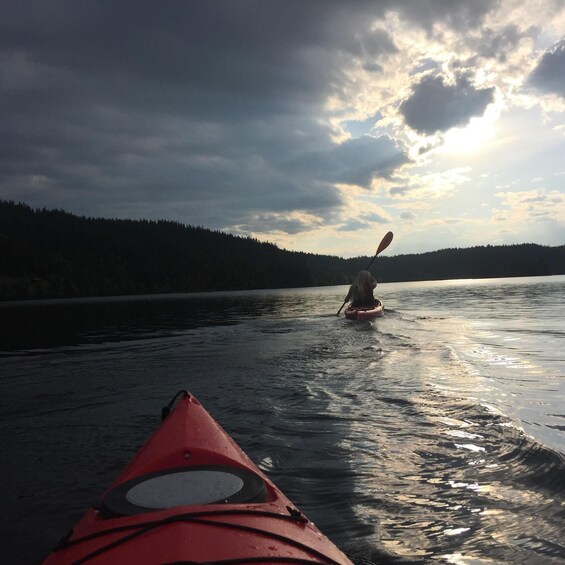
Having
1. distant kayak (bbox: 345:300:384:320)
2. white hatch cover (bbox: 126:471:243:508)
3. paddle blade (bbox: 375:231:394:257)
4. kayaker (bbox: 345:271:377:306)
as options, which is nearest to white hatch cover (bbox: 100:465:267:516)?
white hatch cover (bbox: 126:471:243:508)

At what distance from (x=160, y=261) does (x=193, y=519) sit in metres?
148

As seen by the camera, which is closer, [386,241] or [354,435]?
[354,435]

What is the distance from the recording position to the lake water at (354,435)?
423 cm

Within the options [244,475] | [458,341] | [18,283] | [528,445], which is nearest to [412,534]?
[244,475]

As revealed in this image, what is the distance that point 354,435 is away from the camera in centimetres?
674

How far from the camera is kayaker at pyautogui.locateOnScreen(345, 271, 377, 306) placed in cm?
2614

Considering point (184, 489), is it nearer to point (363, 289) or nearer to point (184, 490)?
point (184, 490)

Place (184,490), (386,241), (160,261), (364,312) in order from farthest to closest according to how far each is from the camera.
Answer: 1. (160,261)
2. (386,241)
3. (364,312)
4. (184,490)

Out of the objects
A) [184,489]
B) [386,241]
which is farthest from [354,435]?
[386,241]

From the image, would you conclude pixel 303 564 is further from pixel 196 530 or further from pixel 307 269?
pixel 307 269

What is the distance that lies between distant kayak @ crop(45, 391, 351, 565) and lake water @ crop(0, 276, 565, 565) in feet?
4.46

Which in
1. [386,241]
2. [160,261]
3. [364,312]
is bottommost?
[364,312]

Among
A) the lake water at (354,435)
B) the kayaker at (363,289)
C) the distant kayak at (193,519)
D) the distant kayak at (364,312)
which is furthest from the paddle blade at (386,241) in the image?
the distant kayak at (193,519)

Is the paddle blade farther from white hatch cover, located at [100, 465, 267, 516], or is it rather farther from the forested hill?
the forested hill
